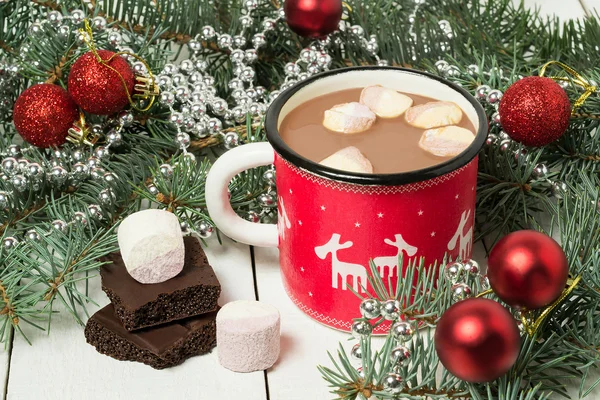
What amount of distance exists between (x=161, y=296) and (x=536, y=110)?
45cm

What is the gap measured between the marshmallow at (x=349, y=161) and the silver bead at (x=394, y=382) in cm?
21

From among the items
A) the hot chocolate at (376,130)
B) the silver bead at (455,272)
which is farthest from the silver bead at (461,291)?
the hot chocolate at (376,130)

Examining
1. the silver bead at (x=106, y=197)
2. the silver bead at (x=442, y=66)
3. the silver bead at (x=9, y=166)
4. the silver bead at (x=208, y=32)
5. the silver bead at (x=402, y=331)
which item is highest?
the silver bead at (x=208, y=32)

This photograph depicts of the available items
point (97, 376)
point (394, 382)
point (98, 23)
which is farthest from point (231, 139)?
point (394, 382)

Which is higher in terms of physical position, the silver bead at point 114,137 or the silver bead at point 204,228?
the silver bead at point 114,137

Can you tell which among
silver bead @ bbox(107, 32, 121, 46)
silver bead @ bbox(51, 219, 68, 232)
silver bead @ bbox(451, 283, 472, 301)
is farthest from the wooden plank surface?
silver bead @ bbox(107, 32, 121, 46)

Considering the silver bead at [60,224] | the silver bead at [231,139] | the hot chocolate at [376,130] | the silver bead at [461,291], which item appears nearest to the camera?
the silver bead at [461,291]

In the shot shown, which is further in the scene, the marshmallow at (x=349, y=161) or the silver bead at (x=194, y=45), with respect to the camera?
the silver bead at (x=194, y=45)

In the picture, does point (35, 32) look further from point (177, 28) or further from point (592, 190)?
point (592, 190)

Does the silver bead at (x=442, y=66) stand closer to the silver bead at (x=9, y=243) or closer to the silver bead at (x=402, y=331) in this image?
the silver bead at (x=402, y=331)

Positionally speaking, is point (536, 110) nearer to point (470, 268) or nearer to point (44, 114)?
point (470, 268)

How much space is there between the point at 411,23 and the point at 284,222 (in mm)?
420

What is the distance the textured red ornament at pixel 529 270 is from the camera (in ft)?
2.37

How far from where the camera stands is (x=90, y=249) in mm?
978
